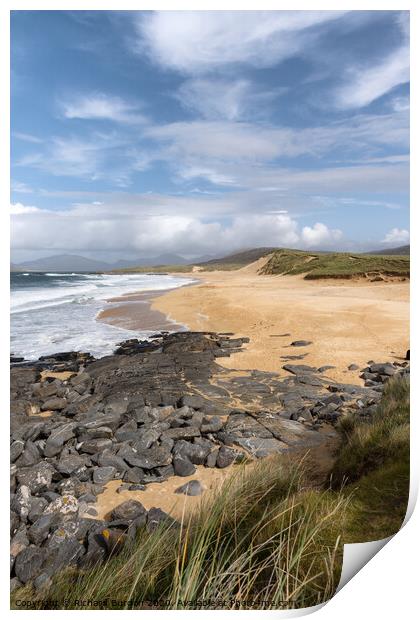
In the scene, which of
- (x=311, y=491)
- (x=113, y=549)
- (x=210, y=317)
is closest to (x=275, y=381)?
(x=311, y=491)

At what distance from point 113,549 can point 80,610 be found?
443 millimetres

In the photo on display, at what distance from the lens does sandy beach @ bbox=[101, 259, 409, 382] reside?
26.3 ft

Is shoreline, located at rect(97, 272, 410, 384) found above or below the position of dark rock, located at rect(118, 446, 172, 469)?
above

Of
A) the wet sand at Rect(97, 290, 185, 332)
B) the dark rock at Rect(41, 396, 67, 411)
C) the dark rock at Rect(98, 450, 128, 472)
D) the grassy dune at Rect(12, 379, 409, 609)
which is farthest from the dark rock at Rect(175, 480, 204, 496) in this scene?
the wet sand at Rect(97, 290, 185, 332)

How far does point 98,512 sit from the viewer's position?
310cm

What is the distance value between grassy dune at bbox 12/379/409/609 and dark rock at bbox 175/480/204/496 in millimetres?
759

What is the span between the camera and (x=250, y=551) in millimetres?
2014

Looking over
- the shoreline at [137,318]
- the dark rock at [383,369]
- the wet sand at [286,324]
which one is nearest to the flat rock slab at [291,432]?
the wet sand at [286,324]

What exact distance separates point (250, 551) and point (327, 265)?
2041cm

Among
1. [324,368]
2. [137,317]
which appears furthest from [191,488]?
[137,317]

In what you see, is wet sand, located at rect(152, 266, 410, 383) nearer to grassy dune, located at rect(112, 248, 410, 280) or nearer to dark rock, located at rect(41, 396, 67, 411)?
grassy dune, located at rect(112, 248, 410, 280)

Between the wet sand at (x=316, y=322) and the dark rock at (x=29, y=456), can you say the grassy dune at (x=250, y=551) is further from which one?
the wet sand at (x=316, y=322)

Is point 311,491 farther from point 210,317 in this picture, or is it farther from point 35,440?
point 210,317

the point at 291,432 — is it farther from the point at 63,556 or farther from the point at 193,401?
the point at 63,556
